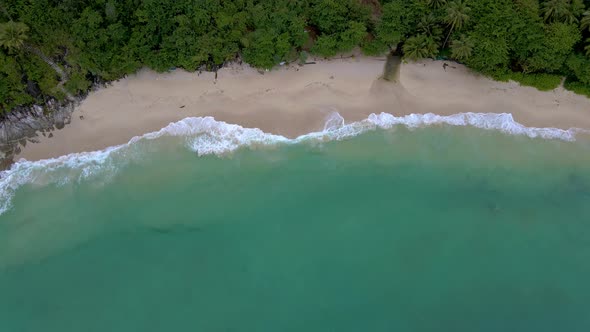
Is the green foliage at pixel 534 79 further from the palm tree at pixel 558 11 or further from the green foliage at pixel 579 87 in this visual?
the palm tree at pixel 558 11

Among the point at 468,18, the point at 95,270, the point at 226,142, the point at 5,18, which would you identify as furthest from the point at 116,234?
the point at 468,18

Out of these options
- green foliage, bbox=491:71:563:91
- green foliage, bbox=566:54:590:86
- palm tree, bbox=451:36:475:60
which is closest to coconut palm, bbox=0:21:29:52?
palm tree, bbox=451:36:475:60

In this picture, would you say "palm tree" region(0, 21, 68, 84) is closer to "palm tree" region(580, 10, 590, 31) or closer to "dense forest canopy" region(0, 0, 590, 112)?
"dense forest canopy" region(0, 0, 590, 112)

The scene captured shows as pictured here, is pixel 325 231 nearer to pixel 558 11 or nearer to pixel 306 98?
pixel 306 98

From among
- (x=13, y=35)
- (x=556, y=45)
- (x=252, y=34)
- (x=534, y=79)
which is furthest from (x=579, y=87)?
(x=13, y=35)

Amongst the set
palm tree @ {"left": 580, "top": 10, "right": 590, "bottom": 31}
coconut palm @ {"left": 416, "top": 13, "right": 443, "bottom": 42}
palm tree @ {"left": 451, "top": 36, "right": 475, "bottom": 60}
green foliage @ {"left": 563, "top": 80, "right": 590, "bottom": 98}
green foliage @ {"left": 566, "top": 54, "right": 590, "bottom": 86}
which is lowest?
green foliage @ {"left": 563, "top": 80, "right": 590, "bottom": 98}

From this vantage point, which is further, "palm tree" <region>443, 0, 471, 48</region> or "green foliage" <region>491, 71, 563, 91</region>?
"green foliage" <region>491, 71, 563, 91</region>
